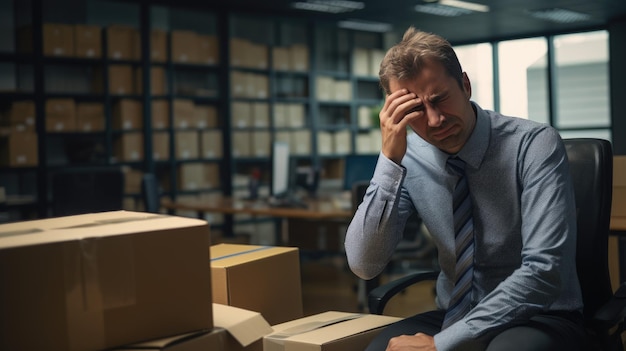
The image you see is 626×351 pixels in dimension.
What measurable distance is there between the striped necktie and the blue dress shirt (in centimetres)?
2

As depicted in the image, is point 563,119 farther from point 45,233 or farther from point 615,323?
point 45,233

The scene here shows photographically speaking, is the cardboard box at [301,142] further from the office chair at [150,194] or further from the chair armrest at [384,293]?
the chair armrest at [384,293]

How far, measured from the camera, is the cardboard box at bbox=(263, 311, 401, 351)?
1.62m

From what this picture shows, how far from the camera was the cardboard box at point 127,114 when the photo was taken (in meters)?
7.12

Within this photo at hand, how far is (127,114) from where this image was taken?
23.5ft

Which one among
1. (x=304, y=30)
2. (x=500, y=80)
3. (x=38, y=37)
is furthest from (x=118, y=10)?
(x=500, y=80)

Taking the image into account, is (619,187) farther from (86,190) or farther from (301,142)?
(301,142)

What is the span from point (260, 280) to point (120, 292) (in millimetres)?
567

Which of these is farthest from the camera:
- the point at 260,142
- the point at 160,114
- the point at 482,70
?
the point at 482,70

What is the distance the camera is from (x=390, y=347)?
5.34ft

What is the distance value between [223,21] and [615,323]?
687 cm

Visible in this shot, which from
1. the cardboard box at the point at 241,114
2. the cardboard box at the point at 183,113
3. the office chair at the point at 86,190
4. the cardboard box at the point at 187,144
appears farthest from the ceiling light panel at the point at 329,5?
the office chair at the point at 86,190

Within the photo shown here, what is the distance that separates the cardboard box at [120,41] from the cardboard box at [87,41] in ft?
0.31

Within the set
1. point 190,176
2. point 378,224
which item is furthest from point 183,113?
point 378,224
